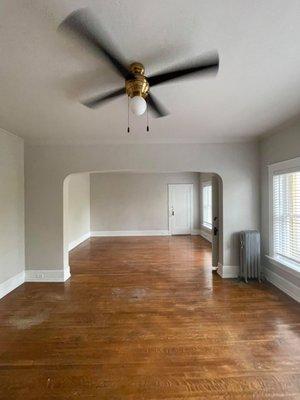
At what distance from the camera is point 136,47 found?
5.26ft

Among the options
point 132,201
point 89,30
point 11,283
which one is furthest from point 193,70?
point 132,201

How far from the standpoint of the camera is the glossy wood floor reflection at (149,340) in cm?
182

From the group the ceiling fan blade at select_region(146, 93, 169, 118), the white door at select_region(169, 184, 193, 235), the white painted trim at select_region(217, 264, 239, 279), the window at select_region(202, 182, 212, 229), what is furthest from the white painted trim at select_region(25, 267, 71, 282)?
the white door at select_region(169, 184, 193, 235)

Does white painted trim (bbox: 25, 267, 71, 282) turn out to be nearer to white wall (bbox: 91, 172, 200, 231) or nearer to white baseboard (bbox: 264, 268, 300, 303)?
white baseboard (bbox: 264, 268, 300, 303)

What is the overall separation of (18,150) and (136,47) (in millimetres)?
3194

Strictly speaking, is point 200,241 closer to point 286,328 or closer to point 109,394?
point 286,328

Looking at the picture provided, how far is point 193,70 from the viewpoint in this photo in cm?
150

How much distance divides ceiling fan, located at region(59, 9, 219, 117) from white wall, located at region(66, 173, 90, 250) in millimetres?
4919

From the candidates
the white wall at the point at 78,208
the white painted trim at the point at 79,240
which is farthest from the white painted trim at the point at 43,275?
the white painted trim at the point at 79,240

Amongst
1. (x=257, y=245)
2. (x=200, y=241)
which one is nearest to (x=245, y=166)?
(x=257, y=245)

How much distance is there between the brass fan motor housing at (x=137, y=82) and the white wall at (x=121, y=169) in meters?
2.49

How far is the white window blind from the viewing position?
3422 millimetres

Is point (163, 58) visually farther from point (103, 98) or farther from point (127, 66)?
point (103, 98)

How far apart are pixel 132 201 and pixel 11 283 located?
17.9 ft
